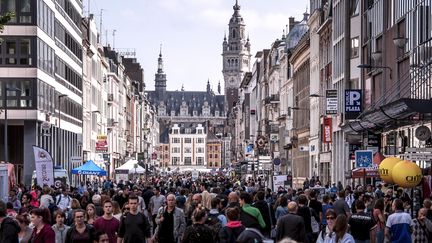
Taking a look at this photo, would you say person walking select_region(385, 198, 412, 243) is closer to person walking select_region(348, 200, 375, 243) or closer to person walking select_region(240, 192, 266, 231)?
person walking select_region(348, 200, 375, 243)

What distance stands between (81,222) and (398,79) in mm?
31926

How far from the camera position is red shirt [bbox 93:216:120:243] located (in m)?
19.6

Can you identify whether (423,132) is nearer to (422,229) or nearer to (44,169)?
(44,169)

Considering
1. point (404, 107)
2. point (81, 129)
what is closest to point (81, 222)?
point (404, 107)

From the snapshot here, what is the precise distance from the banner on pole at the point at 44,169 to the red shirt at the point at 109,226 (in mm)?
17919

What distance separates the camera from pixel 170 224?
21219 millimetres

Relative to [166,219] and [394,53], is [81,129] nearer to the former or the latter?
[394,53]

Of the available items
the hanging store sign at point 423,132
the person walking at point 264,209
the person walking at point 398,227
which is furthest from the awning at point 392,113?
the person walking at point 398,227

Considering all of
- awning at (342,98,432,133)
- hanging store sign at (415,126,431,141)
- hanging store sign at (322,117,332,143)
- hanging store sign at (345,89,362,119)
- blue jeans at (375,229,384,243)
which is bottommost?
blue jeans at (375,229,384,243)

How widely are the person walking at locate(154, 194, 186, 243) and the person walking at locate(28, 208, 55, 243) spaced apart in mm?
3764

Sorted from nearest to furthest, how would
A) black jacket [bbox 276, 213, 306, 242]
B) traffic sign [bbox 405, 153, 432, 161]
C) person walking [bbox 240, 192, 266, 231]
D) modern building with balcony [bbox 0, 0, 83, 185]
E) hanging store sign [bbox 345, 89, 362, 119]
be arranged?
black jacket [bbox 276, 213, 306, 242], person walking [bbox 240, 192, 266, 231], traffic sign [bbox 405, 153, 432, 161], hanging store sign [bbox 345, 89, 362, 119], modern building with balcony [bbox 0, 0, 83, 185]

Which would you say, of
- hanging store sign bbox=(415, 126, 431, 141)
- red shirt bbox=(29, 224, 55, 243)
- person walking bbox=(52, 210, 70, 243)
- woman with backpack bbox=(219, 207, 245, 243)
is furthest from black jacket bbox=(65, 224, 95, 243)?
hanging store sign bbox=(415, 126, 431, 141)

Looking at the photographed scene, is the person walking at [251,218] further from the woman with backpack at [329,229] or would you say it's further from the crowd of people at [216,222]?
the woman with backpack at [329,229]

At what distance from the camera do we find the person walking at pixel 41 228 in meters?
17.5
